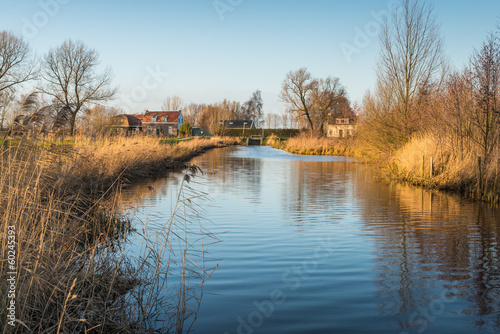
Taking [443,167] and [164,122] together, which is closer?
[443,167]

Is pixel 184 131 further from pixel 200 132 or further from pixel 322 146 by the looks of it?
pixel 322 146

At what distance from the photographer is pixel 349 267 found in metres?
5.94

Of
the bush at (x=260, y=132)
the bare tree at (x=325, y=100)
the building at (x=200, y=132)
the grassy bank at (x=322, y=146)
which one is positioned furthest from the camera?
the building at (x=200, y=132)

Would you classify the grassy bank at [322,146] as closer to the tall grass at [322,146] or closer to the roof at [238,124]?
the tall grass at [322,146]

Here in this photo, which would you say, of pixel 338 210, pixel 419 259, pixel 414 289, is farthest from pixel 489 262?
pixel 338 210

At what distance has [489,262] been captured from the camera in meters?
6.18

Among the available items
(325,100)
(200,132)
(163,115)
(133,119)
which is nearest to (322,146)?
(325,100)

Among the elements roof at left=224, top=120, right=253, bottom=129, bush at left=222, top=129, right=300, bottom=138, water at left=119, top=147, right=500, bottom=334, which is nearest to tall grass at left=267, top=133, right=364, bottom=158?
water at left=119, top=147, right=500, bottom=334

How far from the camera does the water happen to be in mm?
4203

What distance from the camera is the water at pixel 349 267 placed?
4.20 m

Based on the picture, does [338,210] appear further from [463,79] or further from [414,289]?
[463,79]

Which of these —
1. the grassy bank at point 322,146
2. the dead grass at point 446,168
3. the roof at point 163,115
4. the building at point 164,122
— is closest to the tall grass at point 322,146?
the grassy bank at point 322,146

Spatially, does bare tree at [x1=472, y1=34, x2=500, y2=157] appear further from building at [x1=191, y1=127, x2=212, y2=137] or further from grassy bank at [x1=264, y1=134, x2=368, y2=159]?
building at [x1=191, y1=127, x2=212, y2=137]

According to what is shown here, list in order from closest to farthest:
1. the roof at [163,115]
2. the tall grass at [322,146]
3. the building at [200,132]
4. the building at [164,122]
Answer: the tall grass at [322,146]
the building at [164,122]
the building at [200,132]
the roof at [163,115]
